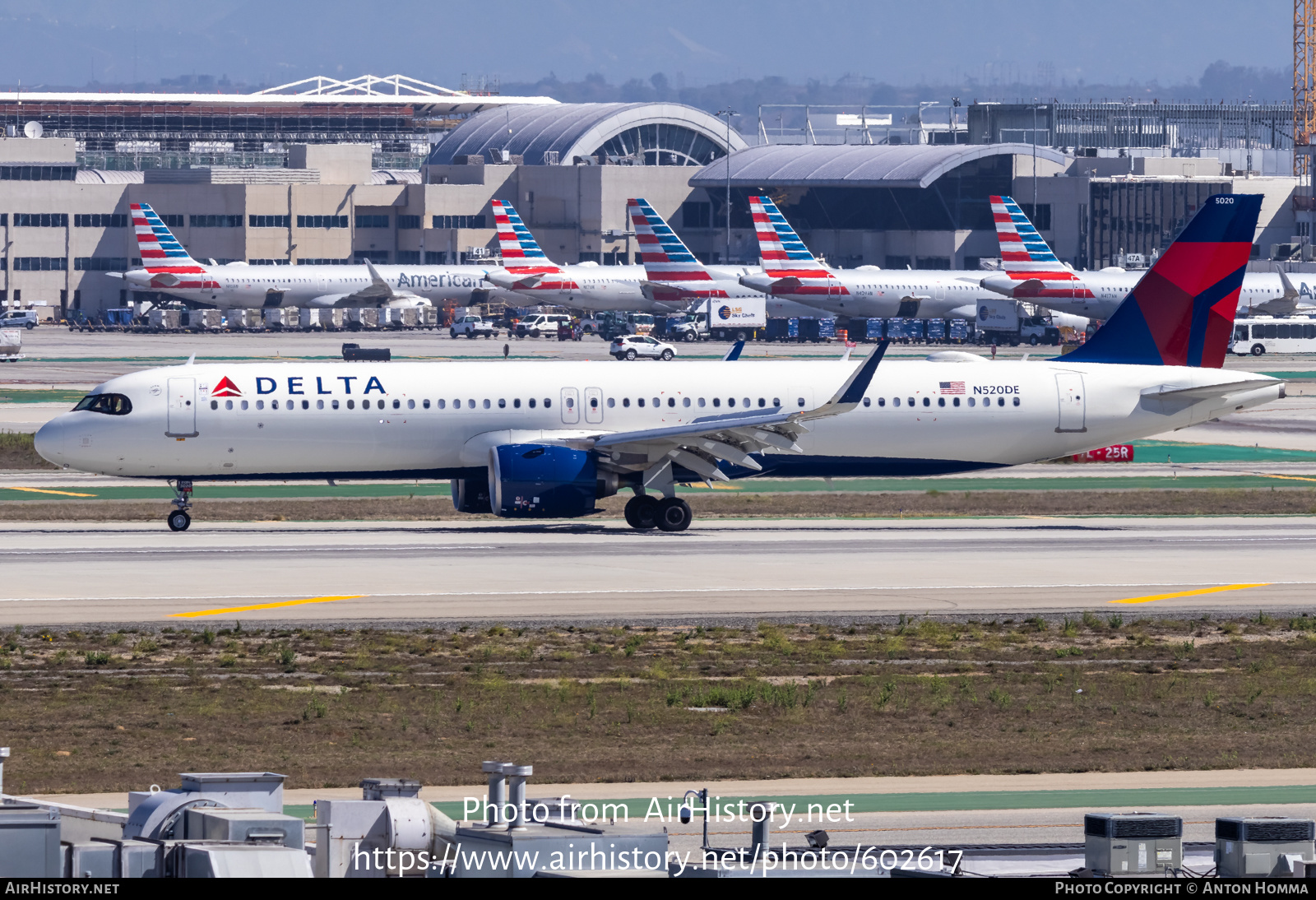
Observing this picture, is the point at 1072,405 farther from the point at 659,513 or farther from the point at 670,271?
the point at 670,271

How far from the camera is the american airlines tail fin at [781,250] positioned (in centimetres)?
14600

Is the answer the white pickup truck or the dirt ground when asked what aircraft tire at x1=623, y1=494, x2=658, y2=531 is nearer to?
the dirt ground

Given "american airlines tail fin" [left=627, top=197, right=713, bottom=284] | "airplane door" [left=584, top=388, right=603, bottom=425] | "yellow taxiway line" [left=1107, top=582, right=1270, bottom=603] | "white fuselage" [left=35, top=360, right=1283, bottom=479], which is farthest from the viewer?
"american airlines tail fin" [left=627, top=197, right=713, bottom=284]

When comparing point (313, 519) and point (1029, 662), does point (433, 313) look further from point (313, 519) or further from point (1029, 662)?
point (1029, 662)

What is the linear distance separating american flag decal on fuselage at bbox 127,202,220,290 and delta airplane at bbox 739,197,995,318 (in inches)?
1798

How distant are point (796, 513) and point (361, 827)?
44.1 meters

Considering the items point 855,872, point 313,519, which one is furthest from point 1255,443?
point 855,872

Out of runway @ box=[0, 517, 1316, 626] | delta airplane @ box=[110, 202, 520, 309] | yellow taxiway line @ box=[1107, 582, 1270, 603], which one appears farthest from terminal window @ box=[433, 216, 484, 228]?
yellow taxiway line @ box=[1107, 582, 1270, 603]

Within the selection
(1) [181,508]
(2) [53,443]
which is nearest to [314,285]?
(1) [181,508]

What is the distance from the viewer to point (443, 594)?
3928cm

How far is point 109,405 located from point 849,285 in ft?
347

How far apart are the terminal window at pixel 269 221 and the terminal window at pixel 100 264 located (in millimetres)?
12343

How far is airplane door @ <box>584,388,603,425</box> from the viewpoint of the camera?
5034 cm

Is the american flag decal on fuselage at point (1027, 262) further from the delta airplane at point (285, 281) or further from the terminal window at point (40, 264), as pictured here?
the terminal window at point (40, 264)
